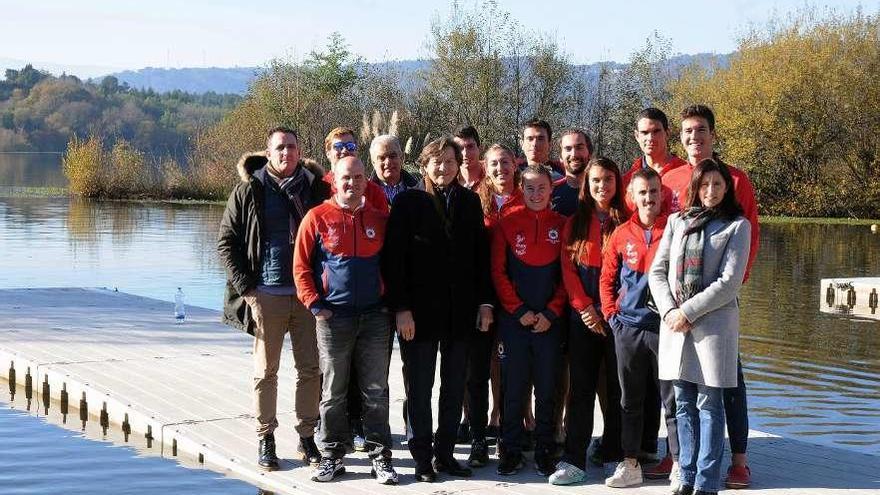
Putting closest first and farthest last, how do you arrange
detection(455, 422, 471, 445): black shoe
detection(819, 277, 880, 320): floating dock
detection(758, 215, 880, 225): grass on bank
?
1. detection(455, 422, 471, 445): black shoe
2. detection(819, 277, 880, 320): floating dock
3. detection(758, 215, 880, 225): grass on bank

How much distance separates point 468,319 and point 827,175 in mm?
31800

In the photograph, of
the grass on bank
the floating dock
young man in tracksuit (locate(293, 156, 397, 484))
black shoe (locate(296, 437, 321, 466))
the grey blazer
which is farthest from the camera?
the grass on bank

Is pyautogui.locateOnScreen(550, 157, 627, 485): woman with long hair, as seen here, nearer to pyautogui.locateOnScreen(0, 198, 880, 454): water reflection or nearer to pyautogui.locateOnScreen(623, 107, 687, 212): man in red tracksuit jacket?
pyautogui.locateOnScreen(623, 107, 687, 212): man in red tracksuit jacket

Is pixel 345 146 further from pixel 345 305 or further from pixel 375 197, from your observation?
pixel 345 305

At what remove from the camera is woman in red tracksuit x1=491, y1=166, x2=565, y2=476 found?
20.6 ft

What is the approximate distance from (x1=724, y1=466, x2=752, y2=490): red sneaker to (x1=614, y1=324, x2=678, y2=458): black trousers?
30 centimetres

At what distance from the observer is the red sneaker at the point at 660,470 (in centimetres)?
628

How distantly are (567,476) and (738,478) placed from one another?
2.59ft

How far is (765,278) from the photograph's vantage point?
18750 mm

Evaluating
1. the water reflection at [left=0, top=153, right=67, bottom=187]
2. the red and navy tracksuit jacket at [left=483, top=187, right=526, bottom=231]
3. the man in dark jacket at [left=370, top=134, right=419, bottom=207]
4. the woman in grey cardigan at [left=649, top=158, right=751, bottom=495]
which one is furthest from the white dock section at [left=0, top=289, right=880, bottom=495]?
the water reflection at [left=0, top=153, right=67, bottom=187]

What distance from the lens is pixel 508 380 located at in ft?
20.9

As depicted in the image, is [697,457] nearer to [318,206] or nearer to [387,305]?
[387,305]

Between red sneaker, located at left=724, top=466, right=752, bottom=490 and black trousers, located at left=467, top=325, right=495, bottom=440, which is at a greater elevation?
black trousers, located at left=467, top=325, right=495, bottom=440

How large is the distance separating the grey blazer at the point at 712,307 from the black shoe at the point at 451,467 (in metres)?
1.12
